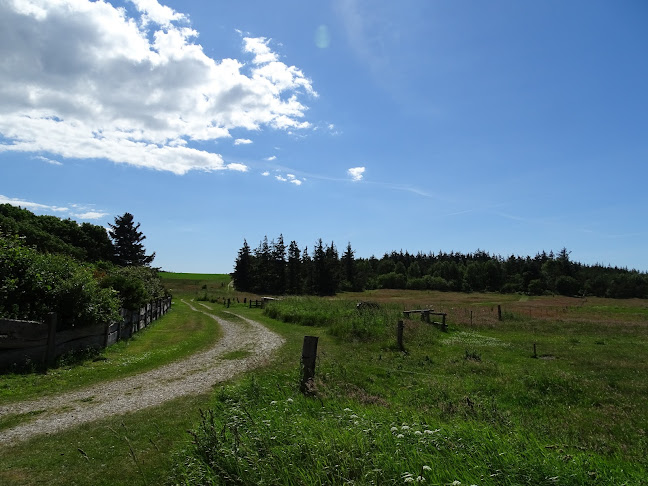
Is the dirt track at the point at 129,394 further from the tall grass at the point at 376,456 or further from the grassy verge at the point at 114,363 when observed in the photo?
the tall grass at the point at 376,456

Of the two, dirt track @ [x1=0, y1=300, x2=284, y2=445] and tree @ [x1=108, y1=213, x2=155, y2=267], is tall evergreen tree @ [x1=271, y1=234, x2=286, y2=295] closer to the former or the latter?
tree @ [x1=108, y1=213, x2=155, y2=267]

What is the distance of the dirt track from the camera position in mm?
8276

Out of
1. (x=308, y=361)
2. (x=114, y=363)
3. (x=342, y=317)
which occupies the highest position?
(x=308, y=361)

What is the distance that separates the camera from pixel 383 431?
595 cm

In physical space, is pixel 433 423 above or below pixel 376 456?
below

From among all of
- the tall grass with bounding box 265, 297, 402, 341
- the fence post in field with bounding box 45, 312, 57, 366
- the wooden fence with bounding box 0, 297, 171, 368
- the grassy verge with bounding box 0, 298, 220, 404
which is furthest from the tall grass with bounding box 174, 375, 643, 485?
the tall grass with bounding box 265, 297, 402, 341

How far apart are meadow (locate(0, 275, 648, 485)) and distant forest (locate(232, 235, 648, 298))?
81667mm

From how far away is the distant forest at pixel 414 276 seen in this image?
98625 millimetres

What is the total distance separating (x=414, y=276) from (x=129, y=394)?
132m

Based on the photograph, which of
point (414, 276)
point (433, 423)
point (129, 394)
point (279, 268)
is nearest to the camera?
point (433, 423)

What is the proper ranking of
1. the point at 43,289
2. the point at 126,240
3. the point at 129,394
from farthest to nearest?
the point at 126,240 → the point at 43,289 → the point at 129,394

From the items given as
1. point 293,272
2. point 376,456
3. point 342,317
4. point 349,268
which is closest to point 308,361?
point 376,456

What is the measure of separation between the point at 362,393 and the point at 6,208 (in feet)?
164

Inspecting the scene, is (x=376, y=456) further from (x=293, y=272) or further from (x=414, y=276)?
(x=414, y=276)
